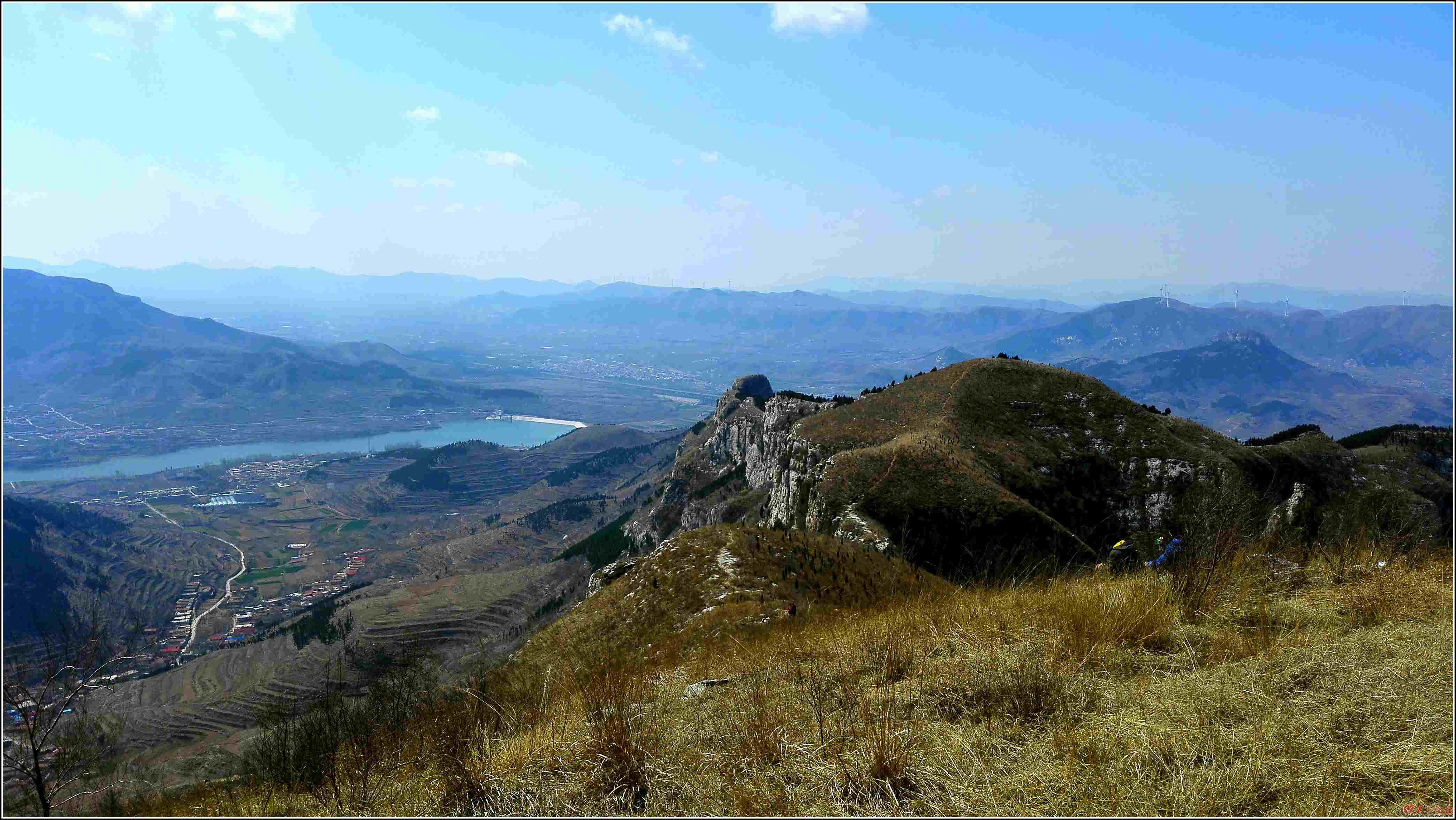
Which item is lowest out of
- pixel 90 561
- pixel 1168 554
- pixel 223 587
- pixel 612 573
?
pixel 223 587

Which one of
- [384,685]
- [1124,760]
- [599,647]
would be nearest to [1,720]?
[384,685]

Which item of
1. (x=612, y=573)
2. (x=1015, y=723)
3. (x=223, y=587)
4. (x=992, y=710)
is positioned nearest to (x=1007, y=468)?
(x=612, y=573)

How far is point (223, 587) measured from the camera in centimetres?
13050

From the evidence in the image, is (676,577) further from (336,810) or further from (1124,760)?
(1124,760)

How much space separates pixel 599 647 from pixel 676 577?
4.44 m

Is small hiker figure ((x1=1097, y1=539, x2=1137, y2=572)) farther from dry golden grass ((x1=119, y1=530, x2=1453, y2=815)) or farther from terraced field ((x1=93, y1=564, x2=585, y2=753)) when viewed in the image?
terraced field ((x1=93, y1=564, x2=585, y2=753))

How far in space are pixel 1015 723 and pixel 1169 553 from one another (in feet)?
16.8

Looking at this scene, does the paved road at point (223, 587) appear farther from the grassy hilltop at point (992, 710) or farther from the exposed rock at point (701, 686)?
the exposed rock at point (701, 686)

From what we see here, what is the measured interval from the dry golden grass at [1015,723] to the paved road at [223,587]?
125m

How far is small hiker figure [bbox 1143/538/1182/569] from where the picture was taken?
8.13m

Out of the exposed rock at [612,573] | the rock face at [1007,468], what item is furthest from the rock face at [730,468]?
the exposed rock at [612,573]

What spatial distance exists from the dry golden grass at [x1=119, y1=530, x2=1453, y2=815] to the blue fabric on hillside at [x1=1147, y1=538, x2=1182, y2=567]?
665 millimetres

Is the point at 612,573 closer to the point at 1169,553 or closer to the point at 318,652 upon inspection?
the point at 1169,553

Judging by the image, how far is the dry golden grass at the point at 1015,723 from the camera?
392cm
